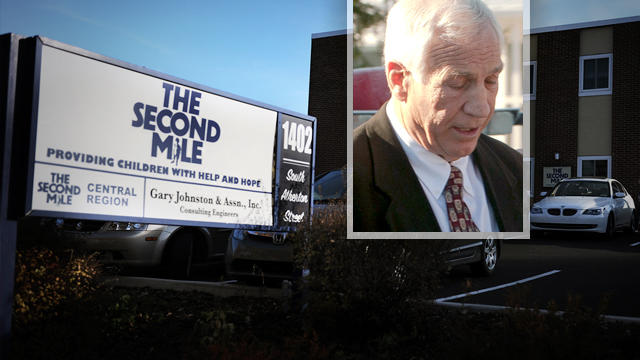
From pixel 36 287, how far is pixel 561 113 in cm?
1881

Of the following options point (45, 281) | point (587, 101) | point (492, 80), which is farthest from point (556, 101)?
point (45, 281)

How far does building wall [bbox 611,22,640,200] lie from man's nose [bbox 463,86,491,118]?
17.2 m

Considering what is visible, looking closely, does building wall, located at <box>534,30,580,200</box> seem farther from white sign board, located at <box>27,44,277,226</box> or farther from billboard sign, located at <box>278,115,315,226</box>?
white sign board, located at <box>27,44,277,226</box>

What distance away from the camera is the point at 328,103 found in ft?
74.2

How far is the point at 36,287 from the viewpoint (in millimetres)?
5164

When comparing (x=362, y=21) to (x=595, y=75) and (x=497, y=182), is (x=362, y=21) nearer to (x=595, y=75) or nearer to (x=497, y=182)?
(x=497, y=182)

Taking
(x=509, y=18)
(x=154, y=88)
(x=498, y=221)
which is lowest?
(x=498, y=221)

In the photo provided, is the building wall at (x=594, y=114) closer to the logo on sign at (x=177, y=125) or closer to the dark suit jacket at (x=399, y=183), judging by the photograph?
the dark suit jacket at (x=399, y=183)

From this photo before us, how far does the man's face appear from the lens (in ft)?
15.1

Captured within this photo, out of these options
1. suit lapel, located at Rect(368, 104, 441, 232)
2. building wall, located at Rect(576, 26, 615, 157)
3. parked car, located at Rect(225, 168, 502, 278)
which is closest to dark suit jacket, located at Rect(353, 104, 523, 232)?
suit lapel, located at Rect(368, 104, 441, 232)

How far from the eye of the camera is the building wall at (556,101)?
2022cm

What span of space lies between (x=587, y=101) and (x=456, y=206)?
17.6m

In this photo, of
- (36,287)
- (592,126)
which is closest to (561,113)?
(592,126)

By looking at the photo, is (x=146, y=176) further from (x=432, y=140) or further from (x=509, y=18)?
(x=509, y=18)
